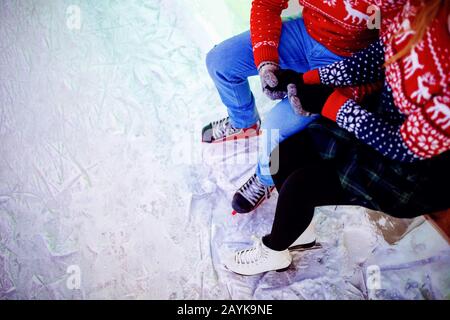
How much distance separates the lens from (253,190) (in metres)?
1.24

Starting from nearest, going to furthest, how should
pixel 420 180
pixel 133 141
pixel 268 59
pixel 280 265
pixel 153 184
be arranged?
pixel 420 180, pixel 268 59, pixel 280 265, pixel 153 184, pixel 133 141

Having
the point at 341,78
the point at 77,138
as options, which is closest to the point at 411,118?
the point at 341,78

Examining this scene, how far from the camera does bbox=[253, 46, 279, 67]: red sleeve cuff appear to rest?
3.32ft

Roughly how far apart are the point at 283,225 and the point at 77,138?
3.82 ft

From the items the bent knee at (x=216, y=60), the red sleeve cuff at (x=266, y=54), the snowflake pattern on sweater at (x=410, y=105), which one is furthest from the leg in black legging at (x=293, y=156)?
the bent knee at (x=216, y=60)

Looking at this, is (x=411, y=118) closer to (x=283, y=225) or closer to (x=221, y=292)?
(x=283, y=225)

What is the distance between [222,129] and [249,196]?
351 mm

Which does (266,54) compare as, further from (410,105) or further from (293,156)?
(410,105)

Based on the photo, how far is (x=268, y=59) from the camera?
1.01m

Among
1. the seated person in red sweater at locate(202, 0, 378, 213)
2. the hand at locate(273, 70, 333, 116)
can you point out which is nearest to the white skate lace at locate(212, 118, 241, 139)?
the seated person in red sweater at locate(202, 0, 378, 213)

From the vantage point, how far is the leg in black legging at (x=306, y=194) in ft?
2.66

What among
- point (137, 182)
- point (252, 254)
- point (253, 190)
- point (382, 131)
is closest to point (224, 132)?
point (253, 190)

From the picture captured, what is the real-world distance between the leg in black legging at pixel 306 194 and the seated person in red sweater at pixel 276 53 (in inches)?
6.1

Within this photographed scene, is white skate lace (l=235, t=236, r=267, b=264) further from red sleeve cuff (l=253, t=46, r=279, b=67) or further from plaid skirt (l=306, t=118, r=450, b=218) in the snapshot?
red sleeve cuff (l=253, t=46, r=279, b=67)
